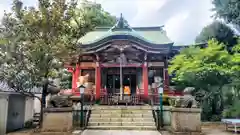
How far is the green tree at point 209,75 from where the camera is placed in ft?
45.2

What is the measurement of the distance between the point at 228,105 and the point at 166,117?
4.93 metres

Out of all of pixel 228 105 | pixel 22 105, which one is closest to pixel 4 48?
pixel 22 105

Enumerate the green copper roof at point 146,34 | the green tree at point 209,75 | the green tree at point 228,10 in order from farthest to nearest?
the green copper roof at point 146,34, the green tree at point 228,10, the green tree at point 209,75

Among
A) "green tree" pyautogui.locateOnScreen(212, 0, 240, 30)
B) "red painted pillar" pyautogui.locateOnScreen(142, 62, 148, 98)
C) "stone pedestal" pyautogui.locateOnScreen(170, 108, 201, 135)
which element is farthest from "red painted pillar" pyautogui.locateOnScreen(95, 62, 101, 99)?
"green tree" pyautogui.locateOnScreen(212, 0, 240, 30)

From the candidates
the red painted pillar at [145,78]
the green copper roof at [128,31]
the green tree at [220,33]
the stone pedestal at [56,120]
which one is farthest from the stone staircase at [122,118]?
the green tree at [220,33]

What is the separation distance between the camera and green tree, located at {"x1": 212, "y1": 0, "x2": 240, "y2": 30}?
16.0 metres

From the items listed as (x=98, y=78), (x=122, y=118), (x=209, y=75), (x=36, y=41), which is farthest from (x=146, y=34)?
(x=36, y=41)

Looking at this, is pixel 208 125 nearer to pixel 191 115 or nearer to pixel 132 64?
pixel 191 115

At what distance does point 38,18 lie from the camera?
10.7m

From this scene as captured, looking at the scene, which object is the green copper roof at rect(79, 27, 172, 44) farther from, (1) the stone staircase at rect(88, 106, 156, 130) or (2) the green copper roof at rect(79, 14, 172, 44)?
(1) the stone staircase at rect(88, 106, 156, 130)

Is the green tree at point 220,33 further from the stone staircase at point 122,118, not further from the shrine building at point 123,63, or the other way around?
the stone staircase at point 122,118

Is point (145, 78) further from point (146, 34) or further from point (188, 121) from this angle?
point (188, 121)

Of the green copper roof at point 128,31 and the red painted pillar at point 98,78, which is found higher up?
the green copper roof at point 128,31

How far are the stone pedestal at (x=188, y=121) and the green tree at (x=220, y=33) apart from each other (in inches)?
572
